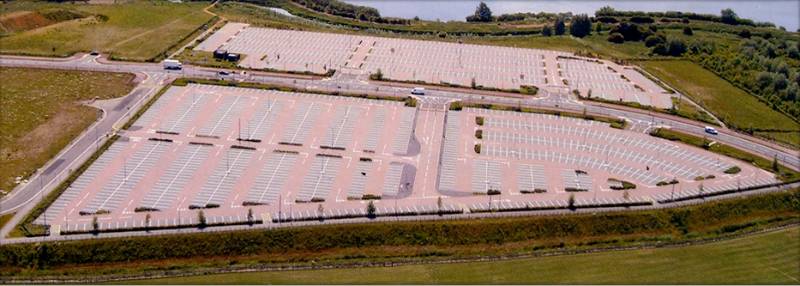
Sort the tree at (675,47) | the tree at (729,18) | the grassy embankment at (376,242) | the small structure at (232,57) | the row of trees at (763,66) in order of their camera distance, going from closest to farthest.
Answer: the grassy embankment at (376,242)
the row of trees at (763,66)
the small structure at (232,57)
the tree at (675,47)
the tree at (729,18)

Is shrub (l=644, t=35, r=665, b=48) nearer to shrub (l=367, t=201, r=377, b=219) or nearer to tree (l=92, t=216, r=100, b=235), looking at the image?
shrub (l=367, t=201, r=377, b=219)

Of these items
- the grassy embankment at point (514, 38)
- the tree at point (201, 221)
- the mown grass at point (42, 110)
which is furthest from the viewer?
the grassy embankment at point (514, 38)

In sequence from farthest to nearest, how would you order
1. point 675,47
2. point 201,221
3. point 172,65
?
1. point 675,47
2. point 172,65
3. point 201,221

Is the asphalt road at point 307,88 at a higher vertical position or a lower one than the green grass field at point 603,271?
higher

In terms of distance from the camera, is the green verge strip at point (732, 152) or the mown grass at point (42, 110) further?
the green verge strip at point (732, 152)

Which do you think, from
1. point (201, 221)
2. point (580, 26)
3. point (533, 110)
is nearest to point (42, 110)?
point (201, 221)

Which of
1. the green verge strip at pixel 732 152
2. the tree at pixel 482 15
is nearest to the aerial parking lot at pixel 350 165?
the green verge strip at pixel 732 152

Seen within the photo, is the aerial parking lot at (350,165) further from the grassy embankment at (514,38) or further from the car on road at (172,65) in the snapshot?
the grassy embankment at (514,38)

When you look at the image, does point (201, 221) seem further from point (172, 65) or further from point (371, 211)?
point (172, 65)
